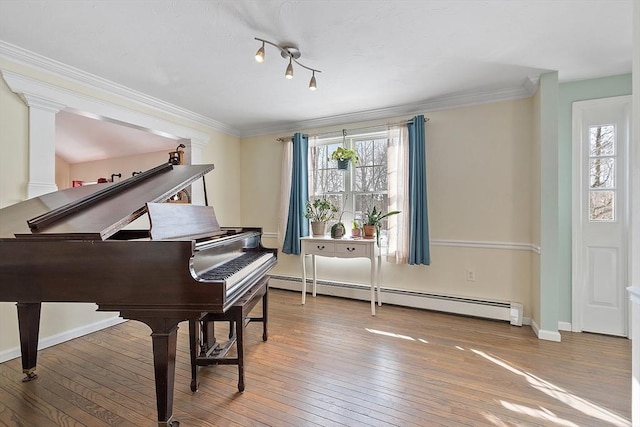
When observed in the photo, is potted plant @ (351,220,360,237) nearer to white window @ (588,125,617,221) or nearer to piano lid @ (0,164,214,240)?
piano lid @ (0,164,214,240)

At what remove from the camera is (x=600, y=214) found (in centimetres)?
267

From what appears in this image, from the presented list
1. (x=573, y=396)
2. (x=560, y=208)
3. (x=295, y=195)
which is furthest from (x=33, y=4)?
(x=560, y=208)

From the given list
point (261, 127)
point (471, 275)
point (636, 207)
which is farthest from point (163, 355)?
point (261, 127)

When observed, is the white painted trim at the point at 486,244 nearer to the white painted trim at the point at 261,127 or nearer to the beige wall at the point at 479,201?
the beige wall at the point at 479,201

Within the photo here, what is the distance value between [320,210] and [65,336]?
2818 millimetres

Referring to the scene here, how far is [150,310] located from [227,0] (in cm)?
176

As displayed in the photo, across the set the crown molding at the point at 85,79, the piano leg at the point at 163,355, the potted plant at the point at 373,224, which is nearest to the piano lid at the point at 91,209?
the piano leg at the point at 163,355

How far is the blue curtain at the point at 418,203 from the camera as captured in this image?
3.25 m

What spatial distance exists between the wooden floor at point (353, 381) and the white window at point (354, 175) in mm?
1572

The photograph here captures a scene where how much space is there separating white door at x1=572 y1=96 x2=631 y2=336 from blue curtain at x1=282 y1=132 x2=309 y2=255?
287cm

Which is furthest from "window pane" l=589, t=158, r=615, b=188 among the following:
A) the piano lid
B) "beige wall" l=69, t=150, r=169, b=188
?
"beige wall" l=69, t=150, r=169, b=188

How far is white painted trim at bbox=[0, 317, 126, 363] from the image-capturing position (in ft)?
7.36

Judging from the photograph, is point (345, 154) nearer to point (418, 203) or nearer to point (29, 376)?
point (418, 203)

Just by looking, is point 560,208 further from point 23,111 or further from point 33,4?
point 23,111
